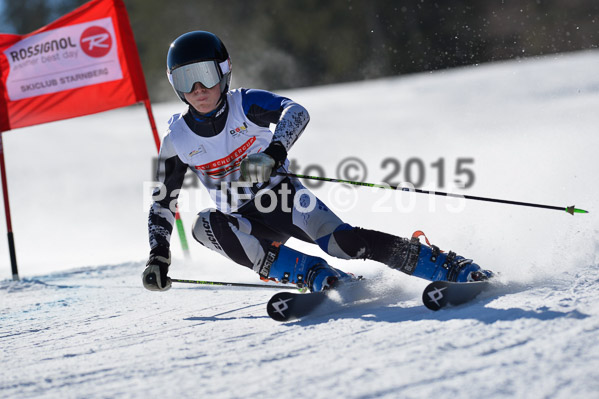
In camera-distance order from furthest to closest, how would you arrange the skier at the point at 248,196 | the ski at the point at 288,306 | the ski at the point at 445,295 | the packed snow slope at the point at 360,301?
the skier at the point at 248,196 < the ski at the point at 288,306 < the ski at the point at 445,295 < the packed snow slope at the point at 360,301

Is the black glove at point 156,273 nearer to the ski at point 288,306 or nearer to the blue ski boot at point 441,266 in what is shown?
the ski at point 288,306

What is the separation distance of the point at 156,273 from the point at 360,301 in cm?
95

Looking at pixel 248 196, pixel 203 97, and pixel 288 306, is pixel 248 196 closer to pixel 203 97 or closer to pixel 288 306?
pixel 203 97

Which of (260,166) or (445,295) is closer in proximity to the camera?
(445,295)

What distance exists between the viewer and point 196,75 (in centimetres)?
324

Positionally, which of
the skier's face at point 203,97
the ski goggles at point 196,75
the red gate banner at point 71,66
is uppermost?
the red gate banner at point 71,66

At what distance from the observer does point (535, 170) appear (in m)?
7.18

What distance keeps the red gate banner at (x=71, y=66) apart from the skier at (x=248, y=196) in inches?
111

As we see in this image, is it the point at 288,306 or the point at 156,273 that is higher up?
the point at 156,273

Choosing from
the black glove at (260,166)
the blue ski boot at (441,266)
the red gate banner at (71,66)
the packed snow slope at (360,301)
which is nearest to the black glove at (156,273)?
the packed snow slope at (360,301)

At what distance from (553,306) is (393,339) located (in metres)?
0.58

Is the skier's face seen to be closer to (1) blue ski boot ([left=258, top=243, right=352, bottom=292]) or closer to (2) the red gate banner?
(1) blue ski boot ([left=258, top=243, right=352, bottom=292])

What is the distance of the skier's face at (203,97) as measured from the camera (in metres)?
3.27

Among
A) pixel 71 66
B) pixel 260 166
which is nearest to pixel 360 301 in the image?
pixel 260 166
